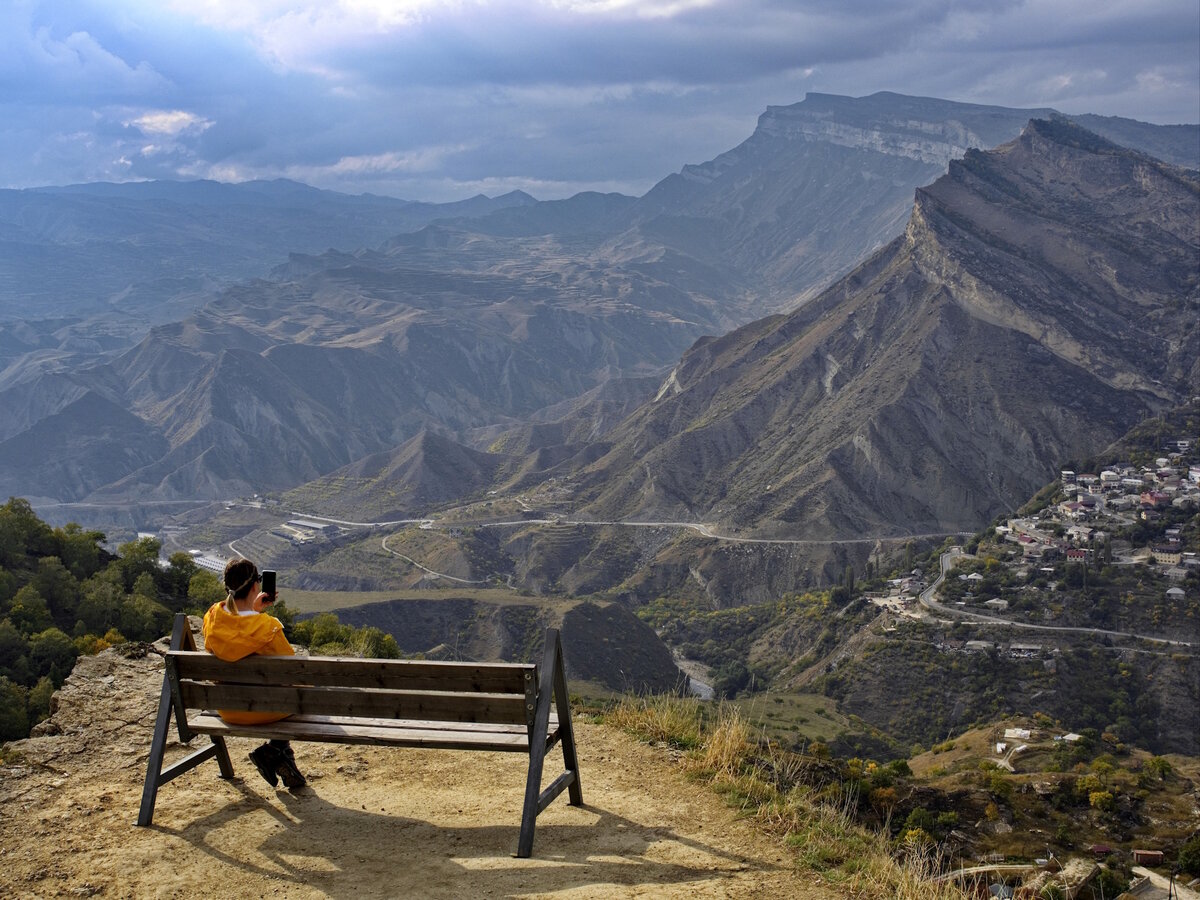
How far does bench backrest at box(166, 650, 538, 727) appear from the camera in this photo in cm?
821

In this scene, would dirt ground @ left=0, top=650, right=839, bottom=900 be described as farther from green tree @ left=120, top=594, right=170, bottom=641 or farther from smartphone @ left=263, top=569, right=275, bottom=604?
green tree @ left=120, top=594, right=170, bottom=641

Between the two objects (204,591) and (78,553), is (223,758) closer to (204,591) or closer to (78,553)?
(204,591)

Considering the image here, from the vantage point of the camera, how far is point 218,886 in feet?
25.0

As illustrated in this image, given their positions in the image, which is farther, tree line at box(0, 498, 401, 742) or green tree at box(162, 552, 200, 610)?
green tree at box(162, 552, 200, 610)

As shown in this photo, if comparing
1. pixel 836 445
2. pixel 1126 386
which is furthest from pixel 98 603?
pixel 1126 386

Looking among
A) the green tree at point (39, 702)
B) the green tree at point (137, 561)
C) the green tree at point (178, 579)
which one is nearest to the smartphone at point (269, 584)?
the green tree at point (39, 702)

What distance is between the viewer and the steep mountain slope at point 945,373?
392 ft

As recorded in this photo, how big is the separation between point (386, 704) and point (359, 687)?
0.30 m

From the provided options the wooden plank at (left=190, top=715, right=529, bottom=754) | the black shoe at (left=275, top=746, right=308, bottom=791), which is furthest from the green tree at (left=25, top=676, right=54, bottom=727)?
the wooden plank at (left=190, top=715, right=529, bottom=754)

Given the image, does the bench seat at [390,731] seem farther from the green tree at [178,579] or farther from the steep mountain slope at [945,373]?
the steep mountain slope at [945,373]

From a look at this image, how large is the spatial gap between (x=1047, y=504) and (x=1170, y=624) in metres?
27.8

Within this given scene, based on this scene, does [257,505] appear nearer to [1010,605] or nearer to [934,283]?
[934,283]

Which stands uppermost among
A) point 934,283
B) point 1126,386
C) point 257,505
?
point 934,283

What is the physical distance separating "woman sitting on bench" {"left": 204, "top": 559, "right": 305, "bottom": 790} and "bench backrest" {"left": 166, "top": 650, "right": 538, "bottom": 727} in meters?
0.17
